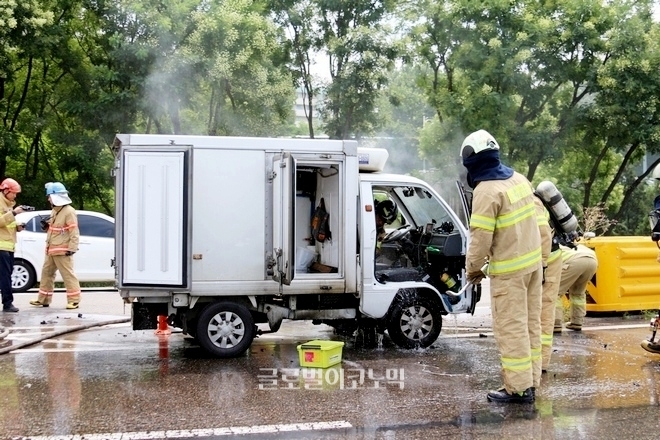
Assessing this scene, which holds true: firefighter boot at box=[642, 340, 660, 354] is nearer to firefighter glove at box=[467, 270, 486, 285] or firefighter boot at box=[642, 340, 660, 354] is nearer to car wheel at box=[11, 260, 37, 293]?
firefighter glove at box=[467, 270, 486, 285]

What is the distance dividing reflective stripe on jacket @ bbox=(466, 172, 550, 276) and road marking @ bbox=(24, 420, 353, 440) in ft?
5.38

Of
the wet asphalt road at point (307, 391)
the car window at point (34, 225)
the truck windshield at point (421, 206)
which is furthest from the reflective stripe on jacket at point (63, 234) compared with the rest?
the truck windshield at point (421, 206)

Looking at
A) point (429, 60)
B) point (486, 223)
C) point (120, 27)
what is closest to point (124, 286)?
point (486, 223)

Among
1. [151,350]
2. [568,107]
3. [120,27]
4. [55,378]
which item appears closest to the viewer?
[55,378]

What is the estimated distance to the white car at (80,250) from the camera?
1362cm

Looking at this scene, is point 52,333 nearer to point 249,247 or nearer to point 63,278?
point 63,278

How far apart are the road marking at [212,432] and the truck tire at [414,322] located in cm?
286

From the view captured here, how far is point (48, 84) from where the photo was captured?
820 inches

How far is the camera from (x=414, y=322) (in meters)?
8.21

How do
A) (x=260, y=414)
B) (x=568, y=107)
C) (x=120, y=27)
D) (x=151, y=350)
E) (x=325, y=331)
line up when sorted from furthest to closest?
(x=568, y=107) → (x=120, y=27) → (x=325, y=331) → (x=151, y=350) → (x=260, y=414)

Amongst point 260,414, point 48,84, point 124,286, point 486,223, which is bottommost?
point 260,414

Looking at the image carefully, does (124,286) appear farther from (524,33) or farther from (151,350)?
(524,33)

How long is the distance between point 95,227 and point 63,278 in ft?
10.8

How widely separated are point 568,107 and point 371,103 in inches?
226
